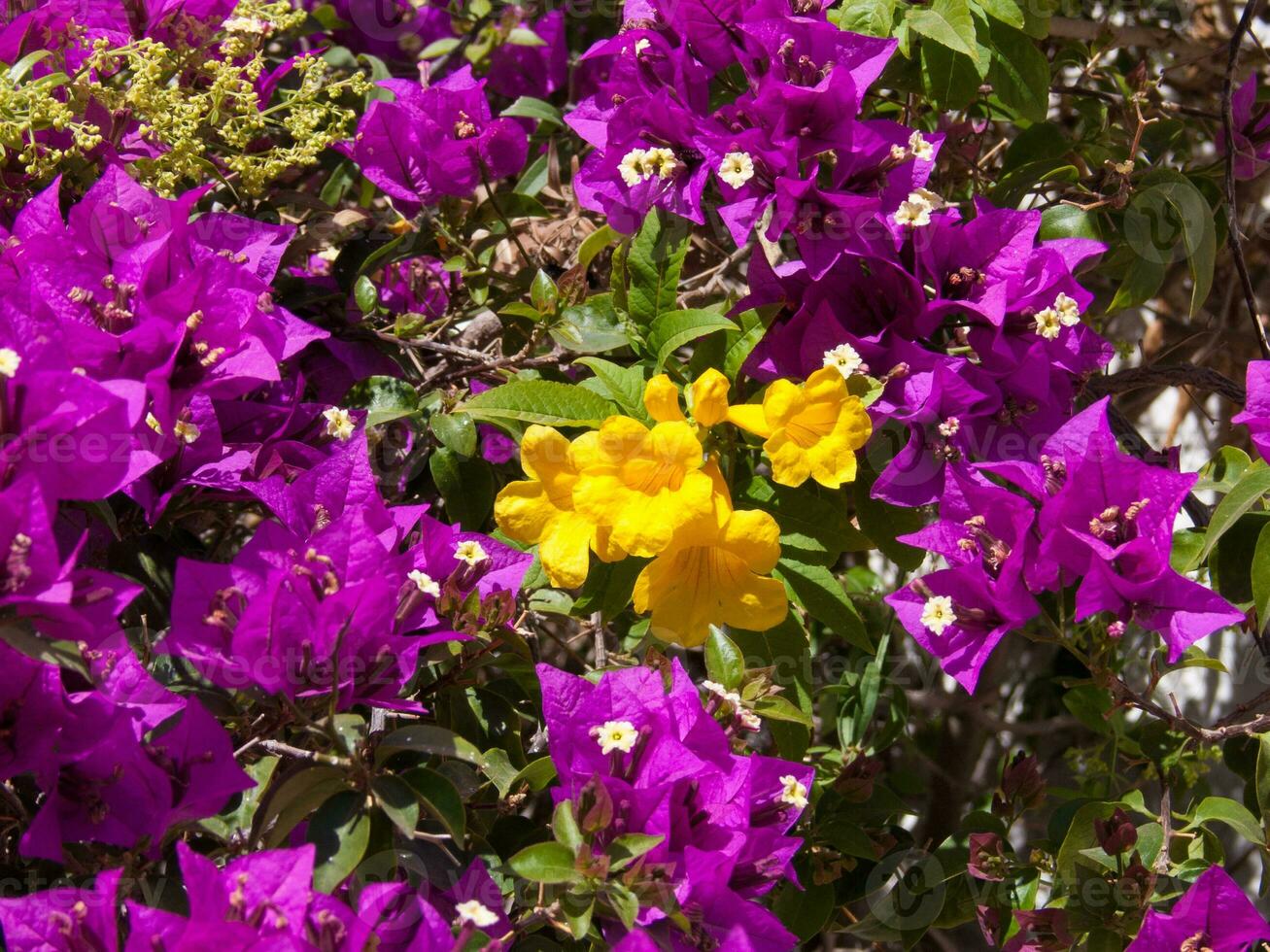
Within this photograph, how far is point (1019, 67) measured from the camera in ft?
4.99

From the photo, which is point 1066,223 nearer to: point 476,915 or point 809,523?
point 809,523

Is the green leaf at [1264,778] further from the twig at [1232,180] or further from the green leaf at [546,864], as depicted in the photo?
the green leaf at [546,864]

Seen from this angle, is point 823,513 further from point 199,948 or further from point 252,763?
point 199,948

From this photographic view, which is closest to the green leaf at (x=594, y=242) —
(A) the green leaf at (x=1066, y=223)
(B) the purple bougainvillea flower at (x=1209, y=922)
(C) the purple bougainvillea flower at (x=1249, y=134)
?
(A) the green leaf at (x=1066, y=223)

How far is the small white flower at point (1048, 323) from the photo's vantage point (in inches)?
52.4

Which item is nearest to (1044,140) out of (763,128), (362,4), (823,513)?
(763,128)

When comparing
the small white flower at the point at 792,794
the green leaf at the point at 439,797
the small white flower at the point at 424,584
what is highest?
the small white flower at the point at 424,584

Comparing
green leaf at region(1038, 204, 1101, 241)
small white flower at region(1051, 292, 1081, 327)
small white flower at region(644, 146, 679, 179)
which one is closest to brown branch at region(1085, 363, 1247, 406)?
green leaf at region(1038, 204, 1101, 241)

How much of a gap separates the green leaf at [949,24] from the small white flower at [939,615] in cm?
58

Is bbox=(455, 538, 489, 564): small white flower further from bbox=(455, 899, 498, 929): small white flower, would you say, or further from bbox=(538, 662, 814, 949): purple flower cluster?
bbox=(455, 899, 498, 929): small white flower

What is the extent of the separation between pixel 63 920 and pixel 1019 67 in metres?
1.35

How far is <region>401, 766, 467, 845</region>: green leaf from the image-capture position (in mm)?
1104

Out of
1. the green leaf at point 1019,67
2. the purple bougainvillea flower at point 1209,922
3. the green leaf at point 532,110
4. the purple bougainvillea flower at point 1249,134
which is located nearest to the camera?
the purple bougainvillea flower at point 1209,922

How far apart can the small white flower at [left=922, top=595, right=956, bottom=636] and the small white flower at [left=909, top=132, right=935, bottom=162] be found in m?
0.47
